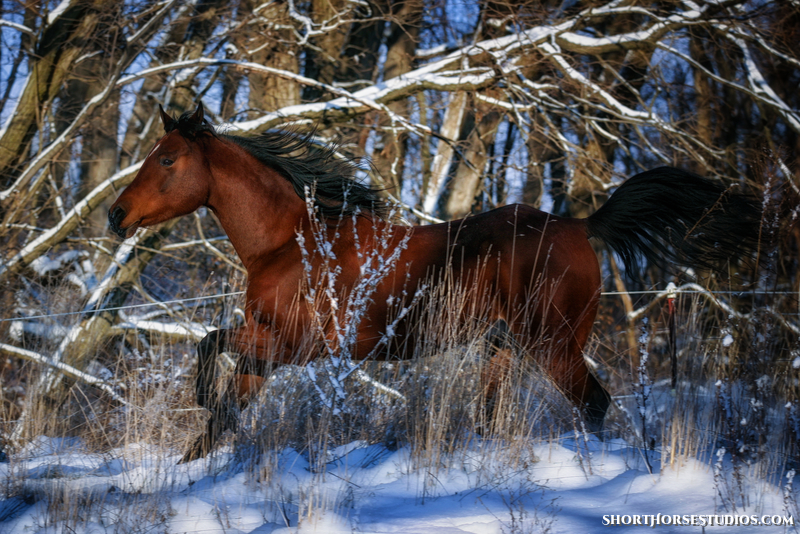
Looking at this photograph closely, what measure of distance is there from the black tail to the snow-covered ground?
4.61ft

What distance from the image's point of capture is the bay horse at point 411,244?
3.94 m

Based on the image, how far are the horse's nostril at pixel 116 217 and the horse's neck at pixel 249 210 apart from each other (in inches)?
21.8

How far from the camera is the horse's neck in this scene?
14.0 ft

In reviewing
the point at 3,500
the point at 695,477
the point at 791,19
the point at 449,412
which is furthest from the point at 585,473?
the point at 791,19

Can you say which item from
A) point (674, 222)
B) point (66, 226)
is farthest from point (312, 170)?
point (66, 226)

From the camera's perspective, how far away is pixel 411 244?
13.9ft

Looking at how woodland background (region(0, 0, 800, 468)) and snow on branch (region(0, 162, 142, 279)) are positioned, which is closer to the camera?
woodland background (region(0, 0, 800, 468))

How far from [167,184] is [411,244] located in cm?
158

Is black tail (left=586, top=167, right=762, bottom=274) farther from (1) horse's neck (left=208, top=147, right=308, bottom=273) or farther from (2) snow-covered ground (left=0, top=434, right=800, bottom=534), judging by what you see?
(1) horse's neck (left=208, top=147, right=308, bottom=273)

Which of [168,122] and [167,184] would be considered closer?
[167,184]

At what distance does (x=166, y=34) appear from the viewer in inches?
346

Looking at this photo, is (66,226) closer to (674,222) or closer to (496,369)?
(496,369)

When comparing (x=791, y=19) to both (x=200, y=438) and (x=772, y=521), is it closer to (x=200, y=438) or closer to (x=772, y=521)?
(x=772, y=521)

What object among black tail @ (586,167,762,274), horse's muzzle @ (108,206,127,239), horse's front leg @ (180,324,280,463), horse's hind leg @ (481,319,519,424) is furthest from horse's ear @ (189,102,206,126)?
black tail @ (586,167,762,274)
